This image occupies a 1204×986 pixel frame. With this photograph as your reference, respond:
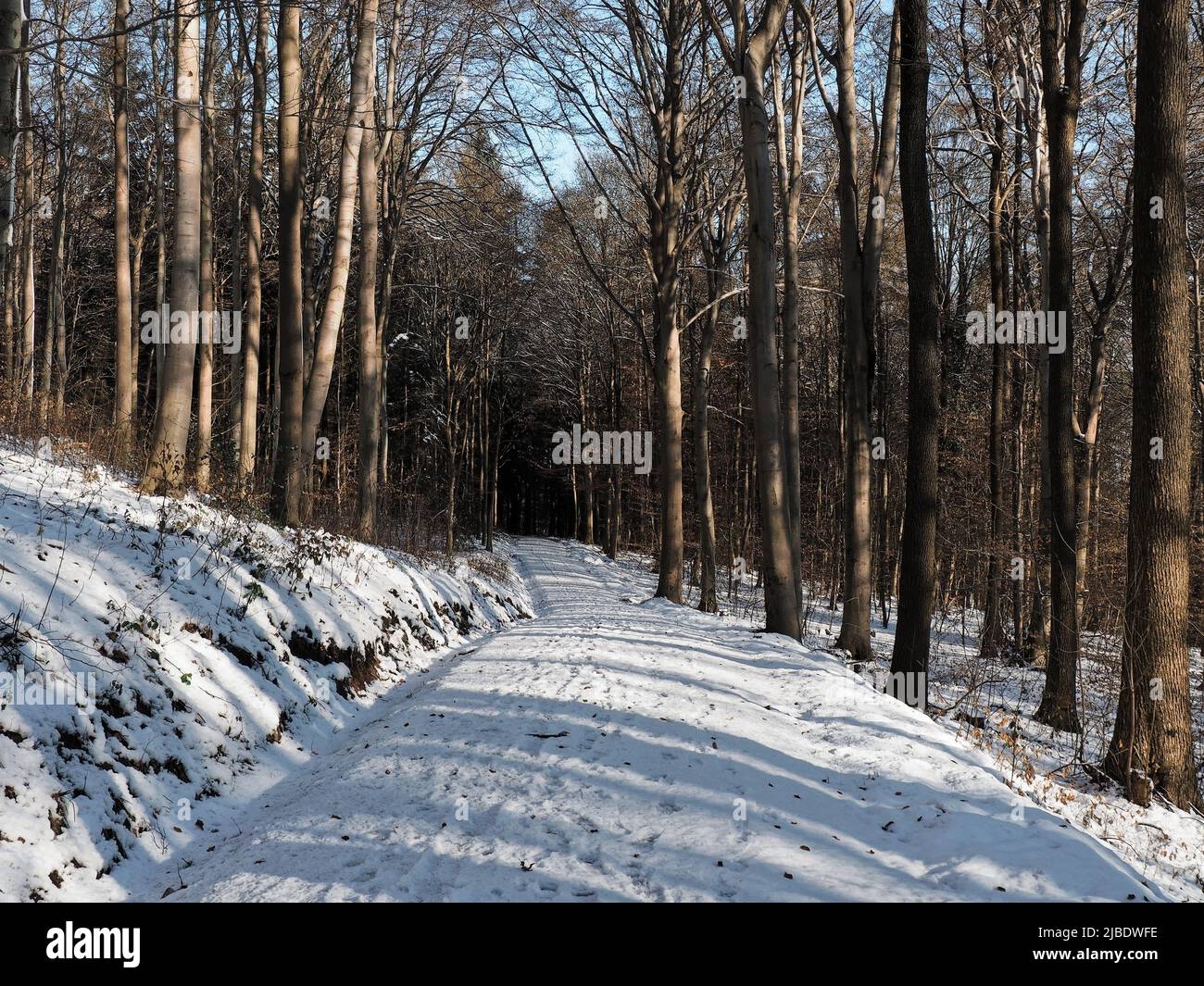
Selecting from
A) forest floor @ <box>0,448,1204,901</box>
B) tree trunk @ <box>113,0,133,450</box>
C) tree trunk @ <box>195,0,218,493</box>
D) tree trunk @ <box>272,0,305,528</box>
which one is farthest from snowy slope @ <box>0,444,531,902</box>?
tree trunk @ <box>113,0,133,450</box>

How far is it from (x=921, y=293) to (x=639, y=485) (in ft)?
86.0

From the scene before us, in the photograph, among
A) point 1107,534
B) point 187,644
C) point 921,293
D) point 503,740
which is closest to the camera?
point 503,740

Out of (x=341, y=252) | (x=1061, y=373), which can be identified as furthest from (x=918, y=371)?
(x=341, y=252)

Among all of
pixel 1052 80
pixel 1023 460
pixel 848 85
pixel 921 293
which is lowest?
pixel 1023 460

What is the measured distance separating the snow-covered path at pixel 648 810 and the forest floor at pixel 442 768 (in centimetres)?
2

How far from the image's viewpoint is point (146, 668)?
18.5ft

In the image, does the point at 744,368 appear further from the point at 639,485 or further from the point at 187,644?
the point at 187,644

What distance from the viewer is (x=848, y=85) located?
512 inches

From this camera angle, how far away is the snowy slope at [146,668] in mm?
4176

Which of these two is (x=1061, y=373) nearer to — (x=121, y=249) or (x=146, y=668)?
(x=146, y=668)

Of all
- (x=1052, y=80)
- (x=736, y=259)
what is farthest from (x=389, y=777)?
(x=736, y=259)

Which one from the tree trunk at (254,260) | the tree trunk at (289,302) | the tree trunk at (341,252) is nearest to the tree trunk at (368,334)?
the tree trunk at (341,252)

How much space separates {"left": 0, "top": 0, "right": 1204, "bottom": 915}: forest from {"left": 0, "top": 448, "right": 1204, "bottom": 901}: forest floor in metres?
0.33

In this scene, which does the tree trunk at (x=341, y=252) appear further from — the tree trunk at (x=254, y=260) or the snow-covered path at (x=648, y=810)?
the snow-covered path at (x=648, y=810)
